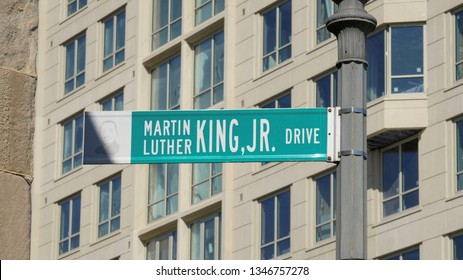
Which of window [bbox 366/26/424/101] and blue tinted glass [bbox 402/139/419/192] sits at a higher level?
window [bbox 366/26/424/101]

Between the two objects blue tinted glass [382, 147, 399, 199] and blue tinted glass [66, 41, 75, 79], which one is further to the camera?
blue tinted glass [66, 41, 75, 79]

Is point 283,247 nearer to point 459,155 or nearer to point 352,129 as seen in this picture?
point 459,155

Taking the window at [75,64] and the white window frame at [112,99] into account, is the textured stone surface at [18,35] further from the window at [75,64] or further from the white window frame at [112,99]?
the window at [75,64]

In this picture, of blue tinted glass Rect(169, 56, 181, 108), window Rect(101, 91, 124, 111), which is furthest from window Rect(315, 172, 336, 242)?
window Rect(101, 91, 124, 111)

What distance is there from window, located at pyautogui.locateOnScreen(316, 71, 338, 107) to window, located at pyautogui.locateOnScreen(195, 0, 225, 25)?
592 centimetres

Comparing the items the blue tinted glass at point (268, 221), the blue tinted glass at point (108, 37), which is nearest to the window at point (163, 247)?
the blue tinted glass at point (268, 221)

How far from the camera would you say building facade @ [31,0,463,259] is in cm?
3444

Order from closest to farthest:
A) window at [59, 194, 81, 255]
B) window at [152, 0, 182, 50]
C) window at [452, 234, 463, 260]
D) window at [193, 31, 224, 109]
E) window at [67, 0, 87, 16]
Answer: window at [452, 234, 463, 260] < window at [193, 31, 224, 109] < window at [152, 0, 182, 50] < window at [59, 194, 81, 255] < window at [67, 0, 87, 16]

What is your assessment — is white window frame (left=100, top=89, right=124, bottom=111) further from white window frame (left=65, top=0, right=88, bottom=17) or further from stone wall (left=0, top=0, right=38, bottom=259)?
stone wall (left=0, top=0, right=38, bottom=259)

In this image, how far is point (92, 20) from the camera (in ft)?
155

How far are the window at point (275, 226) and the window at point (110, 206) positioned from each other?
23.4 ft

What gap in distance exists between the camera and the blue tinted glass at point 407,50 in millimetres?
34969

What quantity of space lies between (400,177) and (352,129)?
25417 millimetres
